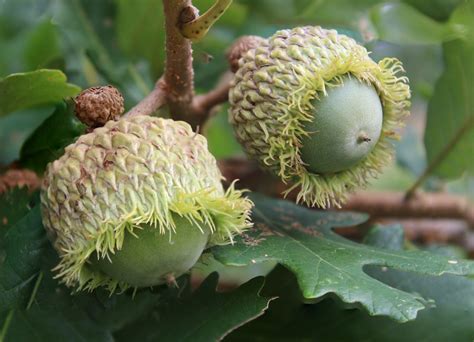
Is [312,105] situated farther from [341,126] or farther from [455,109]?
[455,109]

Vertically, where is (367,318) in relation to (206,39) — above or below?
below

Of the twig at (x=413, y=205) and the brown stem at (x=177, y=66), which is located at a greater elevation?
the brown stem at (x=177, y=66)

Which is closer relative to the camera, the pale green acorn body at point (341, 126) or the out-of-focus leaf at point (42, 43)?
the pale green acorn body at point (341, 126)

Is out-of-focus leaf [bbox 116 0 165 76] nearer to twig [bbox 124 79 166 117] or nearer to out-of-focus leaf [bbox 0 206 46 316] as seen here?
twig [bbox 124 79 166 117]

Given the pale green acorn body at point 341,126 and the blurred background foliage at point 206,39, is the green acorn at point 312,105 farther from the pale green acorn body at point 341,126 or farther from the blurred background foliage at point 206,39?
the blurred background foliage at point 206,39

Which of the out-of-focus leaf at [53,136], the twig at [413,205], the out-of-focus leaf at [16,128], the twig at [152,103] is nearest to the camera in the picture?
the twig at [152,103]

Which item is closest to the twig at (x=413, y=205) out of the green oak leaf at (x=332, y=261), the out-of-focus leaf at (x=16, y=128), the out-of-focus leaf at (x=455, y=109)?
the out-of-focus leaf at (x=455, y=109)

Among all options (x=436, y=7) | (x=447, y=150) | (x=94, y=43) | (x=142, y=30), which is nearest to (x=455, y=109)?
(x=447, y=150)
